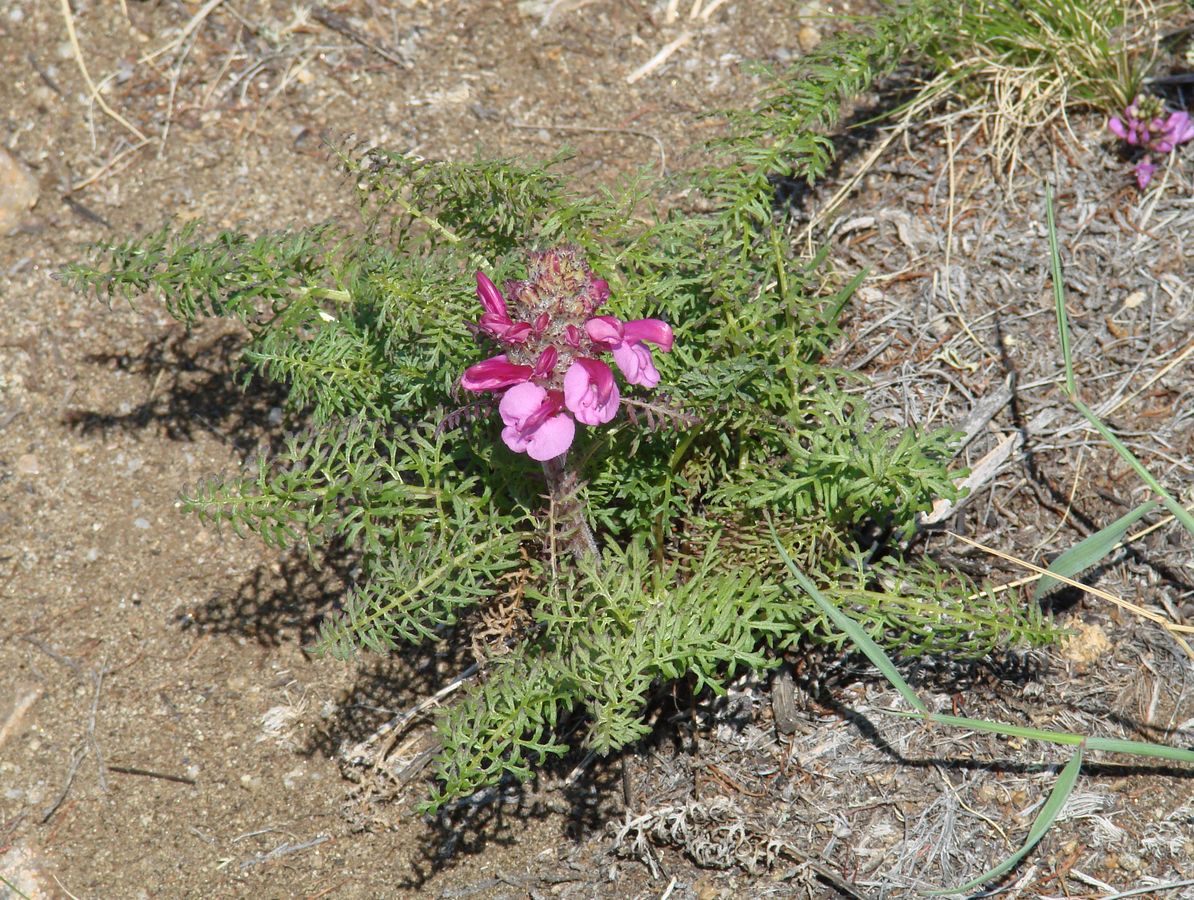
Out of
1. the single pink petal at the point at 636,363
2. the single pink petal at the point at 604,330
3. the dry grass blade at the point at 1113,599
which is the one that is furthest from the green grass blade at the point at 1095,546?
the single pink petal at the point at 604,330

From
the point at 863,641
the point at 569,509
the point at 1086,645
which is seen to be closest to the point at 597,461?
the point at 569,509

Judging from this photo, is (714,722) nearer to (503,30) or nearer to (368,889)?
(368,889)

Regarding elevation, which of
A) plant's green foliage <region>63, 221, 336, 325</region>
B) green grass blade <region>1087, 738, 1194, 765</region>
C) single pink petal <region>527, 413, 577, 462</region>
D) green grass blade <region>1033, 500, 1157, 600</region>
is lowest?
green grass blade <region>1087, 738, 1194, 765</region>

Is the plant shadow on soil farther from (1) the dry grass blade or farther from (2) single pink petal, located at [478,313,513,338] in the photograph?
(2) single pink petal, located at [478,313,513,338]

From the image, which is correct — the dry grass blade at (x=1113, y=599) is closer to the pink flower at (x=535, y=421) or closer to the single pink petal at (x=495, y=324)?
the pink flower at (x=535, y=421)

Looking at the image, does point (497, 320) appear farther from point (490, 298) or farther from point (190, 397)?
point (190, 397)

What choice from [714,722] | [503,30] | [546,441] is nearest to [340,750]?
[714,722]

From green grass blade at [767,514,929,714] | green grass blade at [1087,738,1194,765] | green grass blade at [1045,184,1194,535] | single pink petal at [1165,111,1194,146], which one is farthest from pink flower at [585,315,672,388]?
single pink petal at [1165,111,1194,146]
